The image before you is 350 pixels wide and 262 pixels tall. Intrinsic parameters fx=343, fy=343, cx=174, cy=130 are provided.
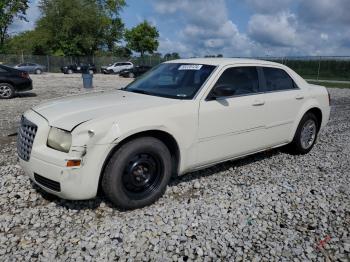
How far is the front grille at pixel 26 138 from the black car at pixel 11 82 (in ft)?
32.7

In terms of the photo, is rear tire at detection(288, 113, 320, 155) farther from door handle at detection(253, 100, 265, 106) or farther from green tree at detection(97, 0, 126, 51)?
green tree at detection(97, 0, 126, 51)

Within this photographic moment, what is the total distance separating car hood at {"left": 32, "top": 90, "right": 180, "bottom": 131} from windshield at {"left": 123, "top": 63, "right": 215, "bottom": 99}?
23cm

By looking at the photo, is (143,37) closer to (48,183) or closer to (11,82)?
(11,82)

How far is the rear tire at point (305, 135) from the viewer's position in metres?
5.65

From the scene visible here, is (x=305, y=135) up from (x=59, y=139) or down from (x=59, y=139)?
down

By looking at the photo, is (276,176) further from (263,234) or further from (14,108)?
(14,108)

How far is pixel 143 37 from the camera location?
185 feet

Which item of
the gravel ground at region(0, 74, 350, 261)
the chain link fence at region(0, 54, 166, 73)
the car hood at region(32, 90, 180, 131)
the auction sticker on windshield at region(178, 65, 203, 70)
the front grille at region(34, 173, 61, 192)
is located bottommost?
the gravel ground at region(0, 74, 350, 261)

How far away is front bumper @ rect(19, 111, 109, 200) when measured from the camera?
3.23 meters

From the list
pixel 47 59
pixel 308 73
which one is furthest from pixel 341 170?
pixel 47 59

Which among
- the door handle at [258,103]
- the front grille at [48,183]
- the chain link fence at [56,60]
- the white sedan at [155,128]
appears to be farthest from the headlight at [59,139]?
the chain link fence at [56,60]

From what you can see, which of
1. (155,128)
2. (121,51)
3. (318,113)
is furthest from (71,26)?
(155,128)

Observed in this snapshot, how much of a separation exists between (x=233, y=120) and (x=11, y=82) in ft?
35.6

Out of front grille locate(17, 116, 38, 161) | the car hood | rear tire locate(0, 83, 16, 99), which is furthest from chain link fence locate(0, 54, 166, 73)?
front grille locate(17, 116, 38, 161)
